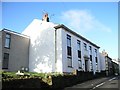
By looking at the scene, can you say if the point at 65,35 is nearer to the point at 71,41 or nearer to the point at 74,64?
the point at 71,41

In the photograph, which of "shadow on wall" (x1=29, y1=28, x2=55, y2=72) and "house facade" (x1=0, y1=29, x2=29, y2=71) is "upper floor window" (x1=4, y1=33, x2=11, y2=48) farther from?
"shadow on wall" (x1=29, y1=28, x2=55, y2=72)

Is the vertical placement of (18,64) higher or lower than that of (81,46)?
lower

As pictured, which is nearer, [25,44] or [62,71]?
[62,71]

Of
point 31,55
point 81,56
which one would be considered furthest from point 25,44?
point 81,56

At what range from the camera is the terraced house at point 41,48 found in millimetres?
26766

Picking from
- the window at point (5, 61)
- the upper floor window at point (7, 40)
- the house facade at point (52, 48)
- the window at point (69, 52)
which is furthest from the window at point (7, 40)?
the window at point (69, 52)

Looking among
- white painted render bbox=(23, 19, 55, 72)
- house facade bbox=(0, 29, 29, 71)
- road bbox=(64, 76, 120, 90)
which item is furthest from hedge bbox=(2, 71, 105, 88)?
house facade bbox=(0, 29, 29, 71)

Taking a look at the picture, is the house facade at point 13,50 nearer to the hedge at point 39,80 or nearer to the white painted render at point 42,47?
the white painted render at point 42,47

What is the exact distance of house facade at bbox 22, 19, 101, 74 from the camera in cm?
2719

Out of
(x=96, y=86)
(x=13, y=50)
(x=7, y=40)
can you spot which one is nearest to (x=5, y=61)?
(x=13, y=50)

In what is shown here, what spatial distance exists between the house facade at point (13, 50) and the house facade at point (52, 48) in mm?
1154

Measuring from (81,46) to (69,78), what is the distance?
1297cm

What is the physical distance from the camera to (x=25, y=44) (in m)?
29.9

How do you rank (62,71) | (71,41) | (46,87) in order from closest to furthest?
(46,87)
(62,71)
(71,41)
